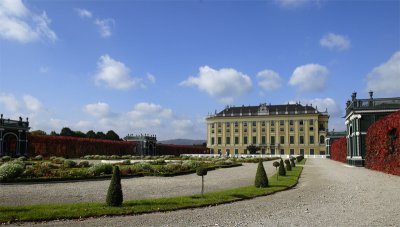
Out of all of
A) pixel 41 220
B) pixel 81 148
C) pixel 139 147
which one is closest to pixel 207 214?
pixel 41 220

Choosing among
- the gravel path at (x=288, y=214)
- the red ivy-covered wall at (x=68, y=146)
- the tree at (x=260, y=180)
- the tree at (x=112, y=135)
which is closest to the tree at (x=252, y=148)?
the tree at (x=112, y=135)

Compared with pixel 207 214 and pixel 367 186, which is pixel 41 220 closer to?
pixel 207 214

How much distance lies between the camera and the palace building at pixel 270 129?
343 ft

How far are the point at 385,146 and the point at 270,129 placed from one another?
83.0 metres

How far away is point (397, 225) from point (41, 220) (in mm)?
8717

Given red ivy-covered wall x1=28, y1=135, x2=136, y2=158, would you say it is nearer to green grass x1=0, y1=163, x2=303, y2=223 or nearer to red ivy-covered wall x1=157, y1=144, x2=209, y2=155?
red ivy-covered wall x1=157, y1=144, x2=209, y2=155

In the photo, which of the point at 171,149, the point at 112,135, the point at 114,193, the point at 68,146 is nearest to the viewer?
the point at 114,193

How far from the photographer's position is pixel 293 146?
10594cm

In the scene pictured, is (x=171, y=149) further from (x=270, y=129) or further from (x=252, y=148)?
(x=270, y=129)

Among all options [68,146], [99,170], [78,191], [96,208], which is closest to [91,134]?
[68,146]

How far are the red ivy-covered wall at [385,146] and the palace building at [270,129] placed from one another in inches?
2962

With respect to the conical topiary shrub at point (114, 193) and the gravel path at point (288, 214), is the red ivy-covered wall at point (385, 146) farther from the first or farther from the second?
the conical topiary shrub at point (114, 193)

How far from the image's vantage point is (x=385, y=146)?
85.0 feet

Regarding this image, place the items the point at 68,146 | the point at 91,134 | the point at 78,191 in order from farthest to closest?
the point at 91,134
the point at 68,146
the point at 78,191
